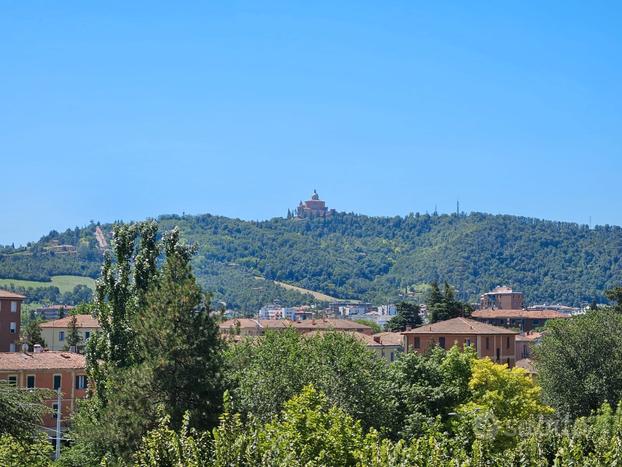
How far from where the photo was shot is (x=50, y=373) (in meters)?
68.4

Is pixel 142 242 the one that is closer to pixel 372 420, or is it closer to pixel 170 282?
pixel 170 282

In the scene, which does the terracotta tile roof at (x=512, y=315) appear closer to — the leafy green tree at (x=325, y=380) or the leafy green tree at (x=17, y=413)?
the leafy green tree at (x=325, y=380)

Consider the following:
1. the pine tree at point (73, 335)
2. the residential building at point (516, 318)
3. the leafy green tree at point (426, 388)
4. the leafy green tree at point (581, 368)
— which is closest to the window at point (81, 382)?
the leafy green tree at point (581, 368)

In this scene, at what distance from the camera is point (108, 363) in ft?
135

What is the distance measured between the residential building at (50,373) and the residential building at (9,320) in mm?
26853

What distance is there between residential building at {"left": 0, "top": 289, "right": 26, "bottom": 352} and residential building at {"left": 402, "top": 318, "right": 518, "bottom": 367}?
119ft

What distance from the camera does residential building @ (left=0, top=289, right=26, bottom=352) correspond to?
97125 millimetres

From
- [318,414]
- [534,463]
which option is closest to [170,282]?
[318,414]

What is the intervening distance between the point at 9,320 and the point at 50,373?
1257 inches

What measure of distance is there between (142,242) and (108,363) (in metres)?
6.44

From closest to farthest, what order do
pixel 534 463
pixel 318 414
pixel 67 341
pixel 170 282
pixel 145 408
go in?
pixel 534 463
pixel 318 414
pixel 145 408
pixel 170 282
pixel 67 341

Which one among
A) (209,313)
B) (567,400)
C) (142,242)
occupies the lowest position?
(567,400)

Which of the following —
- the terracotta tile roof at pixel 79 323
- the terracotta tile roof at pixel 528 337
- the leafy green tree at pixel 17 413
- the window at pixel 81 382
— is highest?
the leafy green tree at pixel 17 413

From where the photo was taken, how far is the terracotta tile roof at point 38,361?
217ft
